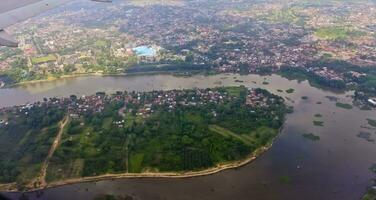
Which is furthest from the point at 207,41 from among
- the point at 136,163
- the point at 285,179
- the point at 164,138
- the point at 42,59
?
the point at 285,179

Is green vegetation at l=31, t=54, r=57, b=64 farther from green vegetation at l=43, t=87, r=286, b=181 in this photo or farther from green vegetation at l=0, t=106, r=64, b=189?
green vegetation at l=43, t=87, r=286, b=181

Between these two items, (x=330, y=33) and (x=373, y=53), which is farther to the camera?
(x=330, y=33)

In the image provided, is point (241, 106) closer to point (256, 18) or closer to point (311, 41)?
point (311, 41)

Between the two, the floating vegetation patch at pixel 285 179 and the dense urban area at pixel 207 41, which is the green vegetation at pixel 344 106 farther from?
the floating vegetation patch at pixel 285 179

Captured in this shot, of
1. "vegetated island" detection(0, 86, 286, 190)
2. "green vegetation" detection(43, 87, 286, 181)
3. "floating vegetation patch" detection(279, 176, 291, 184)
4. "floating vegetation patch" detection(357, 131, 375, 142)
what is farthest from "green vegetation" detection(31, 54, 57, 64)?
"floating vegetation patch" detection(357, 131, 375, 142)

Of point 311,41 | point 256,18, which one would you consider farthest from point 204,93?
point 256,18

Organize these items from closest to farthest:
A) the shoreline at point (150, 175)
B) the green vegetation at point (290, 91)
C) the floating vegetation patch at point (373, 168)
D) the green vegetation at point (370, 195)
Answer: the green vegetation at point (370, 195) → the shoreline at point (150, 175) → the floating vegetation patch at point (373, 168) → the green vegetation at point (290, 91)

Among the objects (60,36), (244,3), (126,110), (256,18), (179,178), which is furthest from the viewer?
(244,3)

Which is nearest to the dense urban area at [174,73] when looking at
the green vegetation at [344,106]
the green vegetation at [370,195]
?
the green vegetation at [370,195]
